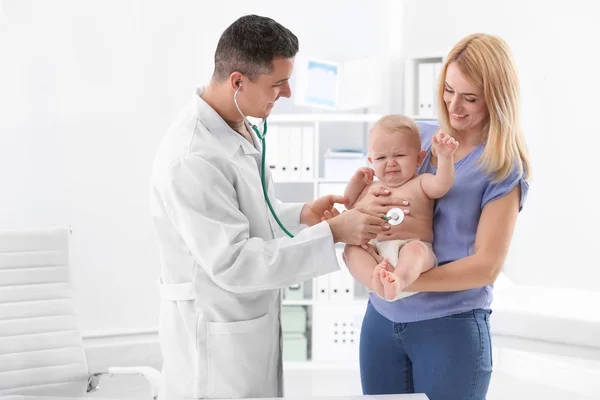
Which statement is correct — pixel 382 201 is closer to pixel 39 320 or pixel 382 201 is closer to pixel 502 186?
pixel 502 186

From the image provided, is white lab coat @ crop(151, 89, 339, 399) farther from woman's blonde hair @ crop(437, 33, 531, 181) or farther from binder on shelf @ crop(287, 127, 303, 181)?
binder on shelf @ crop(287, 127, 303, 181)

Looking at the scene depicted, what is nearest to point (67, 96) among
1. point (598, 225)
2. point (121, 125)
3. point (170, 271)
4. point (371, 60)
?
point (121, 125)

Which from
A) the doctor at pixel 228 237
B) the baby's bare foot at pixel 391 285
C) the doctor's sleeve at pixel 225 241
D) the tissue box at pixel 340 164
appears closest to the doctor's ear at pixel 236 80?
the doctor at pixel 228 237

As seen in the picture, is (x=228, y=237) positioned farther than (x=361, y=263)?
No

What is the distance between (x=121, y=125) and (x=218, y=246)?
232 cm

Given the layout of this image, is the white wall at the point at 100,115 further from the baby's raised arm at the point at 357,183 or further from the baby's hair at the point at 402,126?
the baby's hair at the point at 402,126

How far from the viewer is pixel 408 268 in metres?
1.44

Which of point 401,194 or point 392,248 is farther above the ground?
point 401,194

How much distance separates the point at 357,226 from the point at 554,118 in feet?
8.28

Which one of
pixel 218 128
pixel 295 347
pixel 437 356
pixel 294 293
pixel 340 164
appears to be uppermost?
pixel 218 128

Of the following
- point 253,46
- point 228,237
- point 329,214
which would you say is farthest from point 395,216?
point 253,46

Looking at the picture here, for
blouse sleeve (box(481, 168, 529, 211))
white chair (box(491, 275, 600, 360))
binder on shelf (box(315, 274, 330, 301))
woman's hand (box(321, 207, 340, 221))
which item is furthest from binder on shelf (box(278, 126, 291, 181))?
blouse sleeve (box(481, 168, 529, 211))

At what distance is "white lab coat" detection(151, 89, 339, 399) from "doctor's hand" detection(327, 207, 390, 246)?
0.03 m

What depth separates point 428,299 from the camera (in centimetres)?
151
